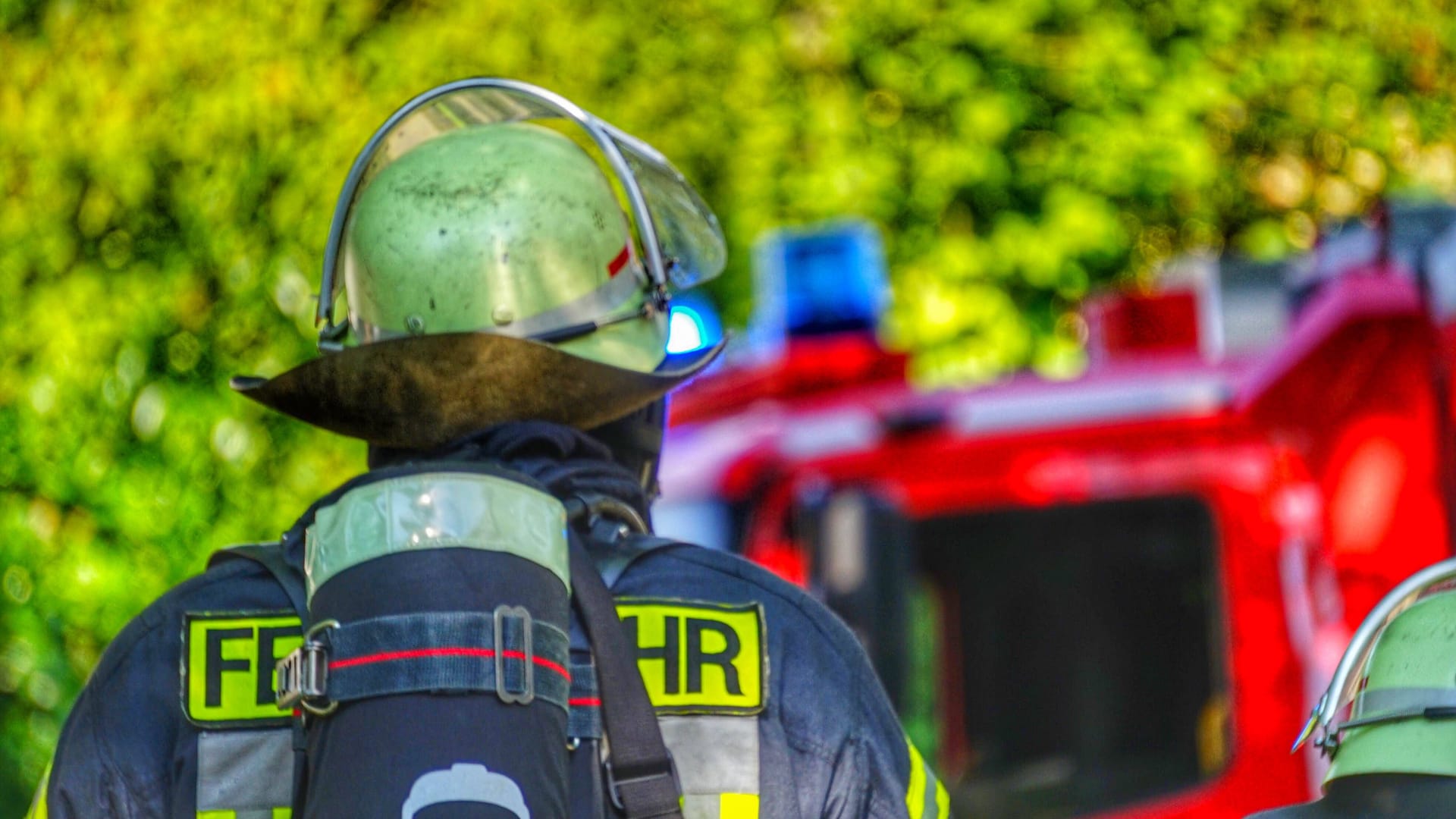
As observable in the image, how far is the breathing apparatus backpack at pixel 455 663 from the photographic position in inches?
73.2

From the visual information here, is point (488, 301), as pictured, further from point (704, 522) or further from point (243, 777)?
point (704, 522)

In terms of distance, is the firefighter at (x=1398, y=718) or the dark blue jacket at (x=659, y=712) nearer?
the firefighter at (x=1398, y=718)

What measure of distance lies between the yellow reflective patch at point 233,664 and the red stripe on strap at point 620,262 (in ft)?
1.88

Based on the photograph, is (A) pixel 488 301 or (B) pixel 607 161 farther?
(B) pixel 607 161

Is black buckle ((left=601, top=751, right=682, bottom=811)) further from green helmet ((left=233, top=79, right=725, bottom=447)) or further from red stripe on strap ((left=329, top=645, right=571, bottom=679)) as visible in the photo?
green helmet ((left=233, top=79, right=725, bottom=447))

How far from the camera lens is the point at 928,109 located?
1101 cm

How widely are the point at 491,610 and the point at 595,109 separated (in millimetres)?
7749

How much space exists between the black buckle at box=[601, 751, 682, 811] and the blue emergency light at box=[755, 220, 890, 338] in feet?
11.6

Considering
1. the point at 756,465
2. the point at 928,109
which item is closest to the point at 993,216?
the point at 928,109

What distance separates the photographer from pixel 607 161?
2771 millimetres

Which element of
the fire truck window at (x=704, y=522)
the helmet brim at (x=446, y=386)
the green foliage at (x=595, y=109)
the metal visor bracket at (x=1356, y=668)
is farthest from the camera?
the fire truck window at (x=704, y=522)

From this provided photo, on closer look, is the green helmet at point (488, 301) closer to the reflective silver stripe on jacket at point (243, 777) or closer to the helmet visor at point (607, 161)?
the helmet visor at point (607, 161)

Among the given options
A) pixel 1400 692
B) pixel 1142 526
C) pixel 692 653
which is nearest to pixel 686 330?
pixel 692 653

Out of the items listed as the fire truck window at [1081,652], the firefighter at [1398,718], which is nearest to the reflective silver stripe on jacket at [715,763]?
the firefighter at [1398,718]
